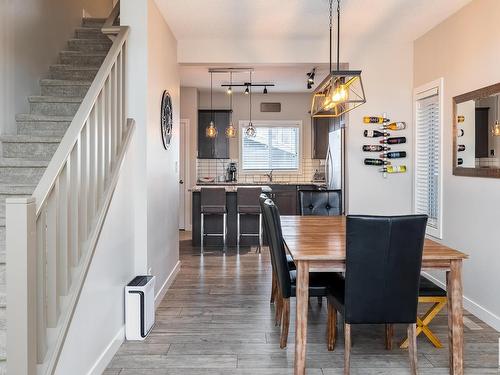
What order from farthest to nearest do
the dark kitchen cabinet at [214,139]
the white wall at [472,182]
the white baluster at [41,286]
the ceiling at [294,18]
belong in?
the dark kitchen cabinet at [214,139]
the ceiling at [294,18]
the white wall at [472,182]
the white baluster at [41,286]

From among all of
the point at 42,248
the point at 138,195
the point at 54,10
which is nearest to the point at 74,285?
the point at 42,248

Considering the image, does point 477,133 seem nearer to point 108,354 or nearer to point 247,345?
point 247,345

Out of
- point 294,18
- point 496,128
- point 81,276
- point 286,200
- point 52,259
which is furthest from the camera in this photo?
point 286,200

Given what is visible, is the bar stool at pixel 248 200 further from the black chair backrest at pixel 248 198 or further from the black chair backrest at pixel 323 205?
the black chair backrest at pixel 323 205

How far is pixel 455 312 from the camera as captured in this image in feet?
8.34

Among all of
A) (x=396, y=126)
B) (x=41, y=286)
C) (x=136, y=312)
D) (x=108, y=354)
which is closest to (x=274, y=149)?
(x=396, y=126)

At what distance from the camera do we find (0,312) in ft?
7.09

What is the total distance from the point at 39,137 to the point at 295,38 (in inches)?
122

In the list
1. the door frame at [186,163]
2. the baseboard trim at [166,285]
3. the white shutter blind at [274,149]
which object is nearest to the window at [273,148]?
the white shutter blind at [274,149]

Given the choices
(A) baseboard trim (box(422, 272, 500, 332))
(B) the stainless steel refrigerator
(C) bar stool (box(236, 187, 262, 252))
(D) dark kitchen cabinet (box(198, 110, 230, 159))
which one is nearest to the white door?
(D) dark kitchen cabinet (box(198, 110, 230, 159))

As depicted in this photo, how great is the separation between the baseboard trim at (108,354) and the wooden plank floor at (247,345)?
0.14 ft

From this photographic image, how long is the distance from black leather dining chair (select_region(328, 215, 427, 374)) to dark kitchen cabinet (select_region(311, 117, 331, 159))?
588 cm

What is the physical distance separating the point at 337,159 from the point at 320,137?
7.63 feet

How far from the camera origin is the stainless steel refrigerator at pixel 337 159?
5.55m
